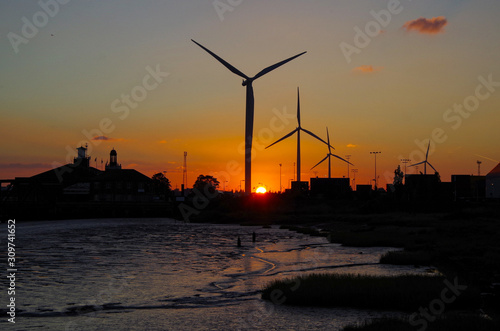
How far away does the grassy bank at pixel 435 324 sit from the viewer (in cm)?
2078

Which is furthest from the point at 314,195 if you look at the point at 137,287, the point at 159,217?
the point at 137,287

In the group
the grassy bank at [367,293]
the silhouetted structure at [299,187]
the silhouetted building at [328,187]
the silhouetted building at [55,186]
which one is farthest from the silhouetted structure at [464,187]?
the grassy bank at [367,293]

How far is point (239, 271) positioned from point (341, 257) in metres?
11.4

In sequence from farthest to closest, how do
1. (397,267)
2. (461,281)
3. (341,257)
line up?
(341,257), (397,267), (461,281)

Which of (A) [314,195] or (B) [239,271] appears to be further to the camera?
(A) [314,195]

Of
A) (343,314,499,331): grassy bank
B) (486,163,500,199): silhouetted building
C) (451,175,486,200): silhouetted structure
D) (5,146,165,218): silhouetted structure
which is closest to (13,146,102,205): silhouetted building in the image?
(5,146,165,218): silhouetted structure

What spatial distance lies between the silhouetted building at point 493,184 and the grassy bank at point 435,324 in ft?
451

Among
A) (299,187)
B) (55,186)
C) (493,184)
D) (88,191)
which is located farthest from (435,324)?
(55,186)

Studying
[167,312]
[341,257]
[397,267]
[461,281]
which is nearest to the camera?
[167,312]

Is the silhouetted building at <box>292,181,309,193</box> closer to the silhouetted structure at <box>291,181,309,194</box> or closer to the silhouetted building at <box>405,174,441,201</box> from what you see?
the silhouetted structure at <box>291,181,309,194</box>

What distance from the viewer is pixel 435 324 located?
21.6 m

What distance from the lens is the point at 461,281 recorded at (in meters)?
30.5

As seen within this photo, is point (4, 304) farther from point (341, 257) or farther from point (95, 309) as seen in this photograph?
point (341, 257)

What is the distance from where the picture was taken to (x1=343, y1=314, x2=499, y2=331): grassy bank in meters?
20.8
